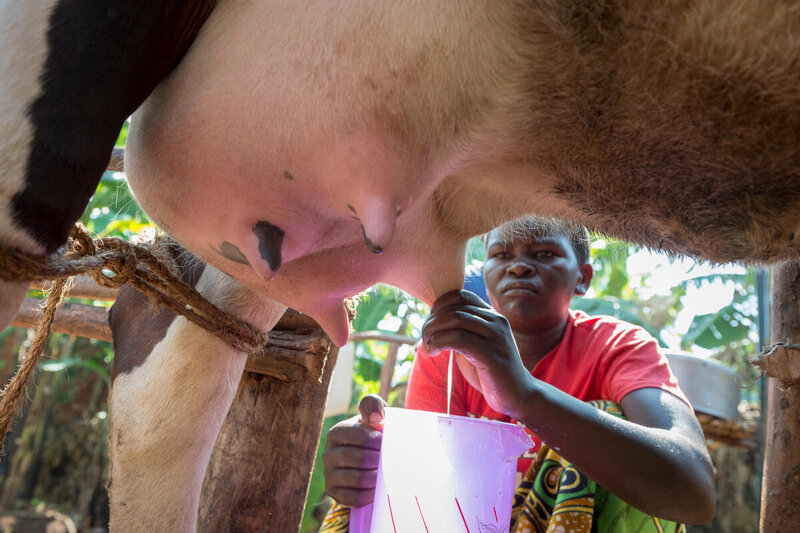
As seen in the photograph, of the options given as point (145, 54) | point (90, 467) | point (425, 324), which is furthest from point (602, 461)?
point (90, 467)

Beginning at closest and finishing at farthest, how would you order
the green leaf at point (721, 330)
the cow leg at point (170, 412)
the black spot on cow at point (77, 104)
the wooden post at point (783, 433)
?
the black spot on cow at point (77, 104) < the cow leg at point (170, 412) < the wooden post at point (783, 433) < the green leaf at point (721, 330)

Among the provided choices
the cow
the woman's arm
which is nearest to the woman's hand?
the woman's arm

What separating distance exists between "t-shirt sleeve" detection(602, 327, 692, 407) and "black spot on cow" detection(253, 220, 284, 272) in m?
0.97

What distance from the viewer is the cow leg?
1.00 metres

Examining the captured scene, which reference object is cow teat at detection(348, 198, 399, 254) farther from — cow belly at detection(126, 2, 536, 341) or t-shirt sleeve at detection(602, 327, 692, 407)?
t-shirt sleeve at detection(602, 327, 692, 407)

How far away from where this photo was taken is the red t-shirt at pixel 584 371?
1.46m

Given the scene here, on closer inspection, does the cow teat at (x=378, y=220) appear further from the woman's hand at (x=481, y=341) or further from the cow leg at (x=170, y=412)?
the cow leg at (x=170, y=412)

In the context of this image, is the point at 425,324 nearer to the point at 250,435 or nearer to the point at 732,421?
the point at 250,435

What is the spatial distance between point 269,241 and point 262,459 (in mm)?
738

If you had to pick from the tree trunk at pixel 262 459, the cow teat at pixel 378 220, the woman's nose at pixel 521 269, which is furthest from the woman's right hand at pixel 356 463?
the woman's nose at pixel 521 269

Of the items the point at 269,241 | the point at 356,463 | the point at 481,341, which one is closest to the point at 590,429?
the point at 481,341

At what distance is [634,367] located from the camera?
1485mm

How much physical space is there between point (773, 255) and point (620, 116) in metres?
0.28

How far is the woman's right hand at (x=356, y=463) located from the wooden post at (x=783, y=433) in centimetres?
102
